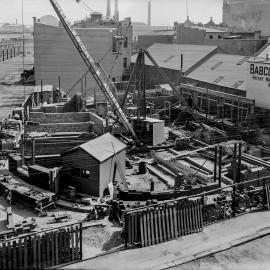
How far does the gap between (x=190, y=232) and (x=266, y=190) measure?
413cm

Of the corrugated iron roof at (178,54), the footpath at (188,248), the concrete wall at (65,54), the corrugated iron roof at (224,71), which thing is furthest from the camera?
the concrete wall at (65,54)

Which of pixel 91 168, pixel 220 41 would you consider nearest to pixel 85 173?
pixel 91 168

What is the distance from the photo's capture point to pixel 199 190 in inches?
833

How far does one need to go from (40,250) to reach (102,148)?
1091cm

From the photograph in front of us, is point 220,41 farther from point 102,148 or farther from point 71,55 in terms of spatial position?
point 102,148

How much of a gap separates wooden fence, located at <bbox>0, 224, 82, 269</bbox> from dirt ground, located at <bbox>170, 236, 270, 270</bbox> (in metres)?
3.13

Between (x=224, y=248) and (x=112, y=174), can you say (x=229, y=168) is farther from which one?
(x=224, y=248)

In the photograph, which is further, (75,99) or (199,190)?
(75,99)

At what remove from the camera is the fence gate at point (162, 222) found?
1411 centimetres

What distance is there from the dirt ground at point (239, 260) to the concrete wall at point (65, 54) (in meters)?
43.6

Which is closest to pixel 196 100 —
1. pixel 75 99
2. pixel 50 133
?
pixel 75 99

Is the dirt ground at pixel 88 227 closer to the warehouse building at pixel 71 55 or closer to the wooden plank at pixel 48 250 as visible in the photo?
the wooden plank at pixel 48 250

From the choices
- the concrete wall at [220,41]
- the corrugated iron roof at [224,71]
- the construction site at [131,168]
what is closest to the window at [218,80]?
the corrugated iron roof at [224,71]

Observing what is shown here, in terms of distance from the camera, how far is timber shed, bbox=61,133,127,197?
2183cm
